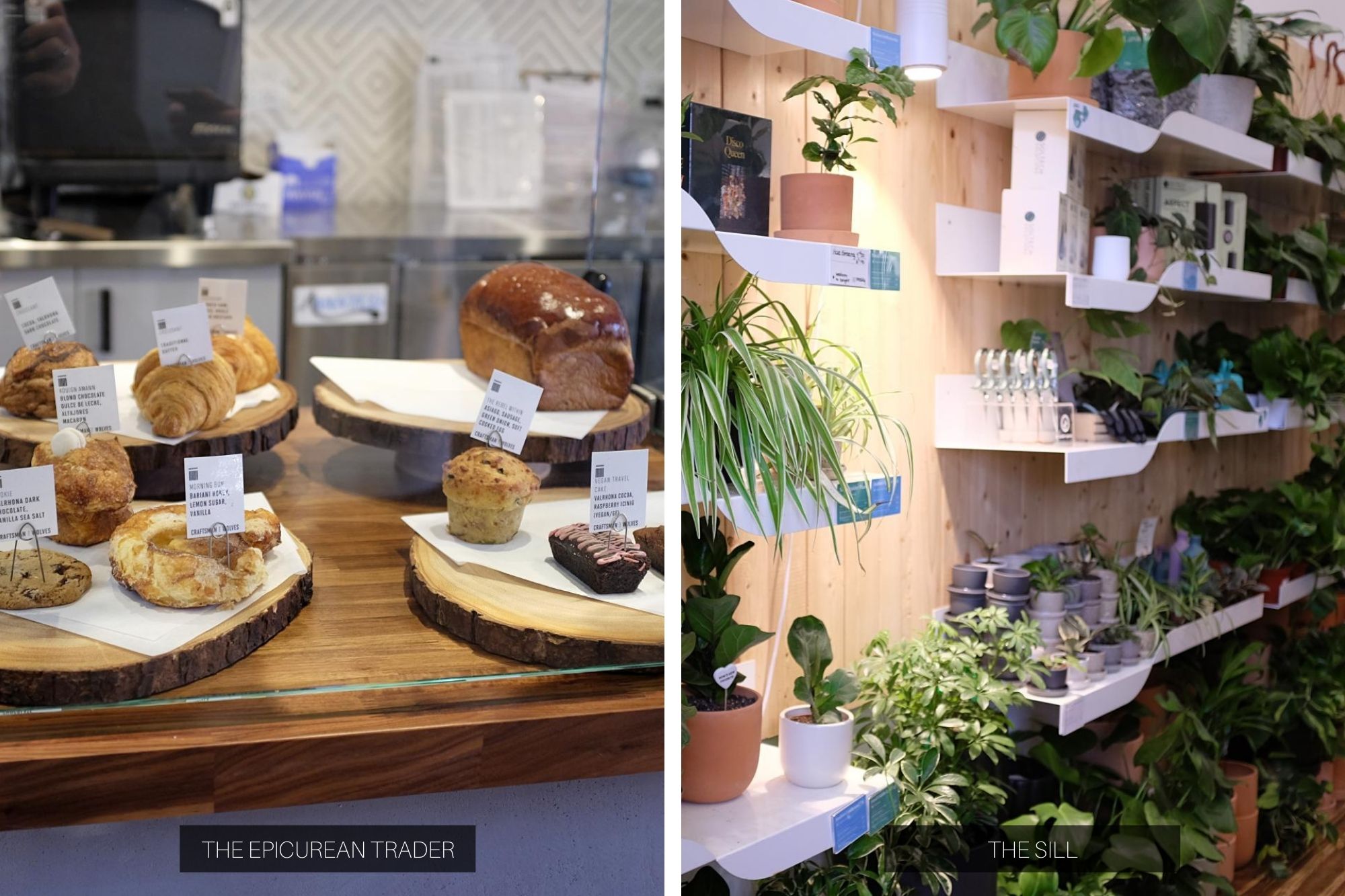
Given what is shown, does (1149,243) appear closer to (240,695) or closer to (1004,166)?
(1004,166)

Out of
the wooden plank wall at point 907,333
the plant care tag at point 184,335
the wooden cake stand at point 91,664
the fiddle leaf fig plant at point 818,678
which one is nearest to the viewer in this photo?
the wooden cake stand at point 91,664

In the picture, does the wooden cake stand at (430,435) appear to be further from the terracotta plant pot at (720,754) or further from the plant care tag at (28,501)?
the terracotta plant pot at (720,754)

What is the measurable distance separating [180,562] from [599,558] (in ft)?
1.09

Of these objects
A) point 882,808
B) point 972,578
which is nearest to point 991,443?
point 972,578

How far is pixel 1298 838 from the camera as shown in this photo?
2.98 meters

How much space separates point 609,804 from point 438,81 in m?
0.75

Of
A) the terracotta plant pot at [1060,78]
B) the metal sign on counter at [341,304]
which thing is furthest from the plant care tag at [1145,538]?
the metal sign on counter at [341,304]

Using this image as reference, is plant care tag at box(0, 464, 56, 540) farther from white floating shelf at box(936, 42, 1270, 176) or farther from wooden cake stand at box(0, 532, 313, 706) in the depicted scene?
white floating shelf at box(936, 42, 1270, 176)

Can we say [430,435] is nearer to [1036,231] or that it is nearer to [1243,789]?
[1036,231]

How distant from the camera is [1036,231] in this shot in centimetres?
223

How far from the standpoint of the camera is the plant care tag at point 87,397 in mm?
889

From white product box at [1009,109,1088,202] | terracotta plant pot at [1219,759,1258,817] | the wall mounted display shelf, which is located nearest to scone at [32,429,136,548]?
the wall mounted display shelf

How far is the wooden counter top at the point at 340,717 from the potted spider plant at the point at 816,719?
0.74 meters

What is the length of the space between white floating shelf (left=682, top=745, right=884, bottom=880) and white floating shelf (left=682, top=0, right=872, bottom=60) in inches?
41.7
